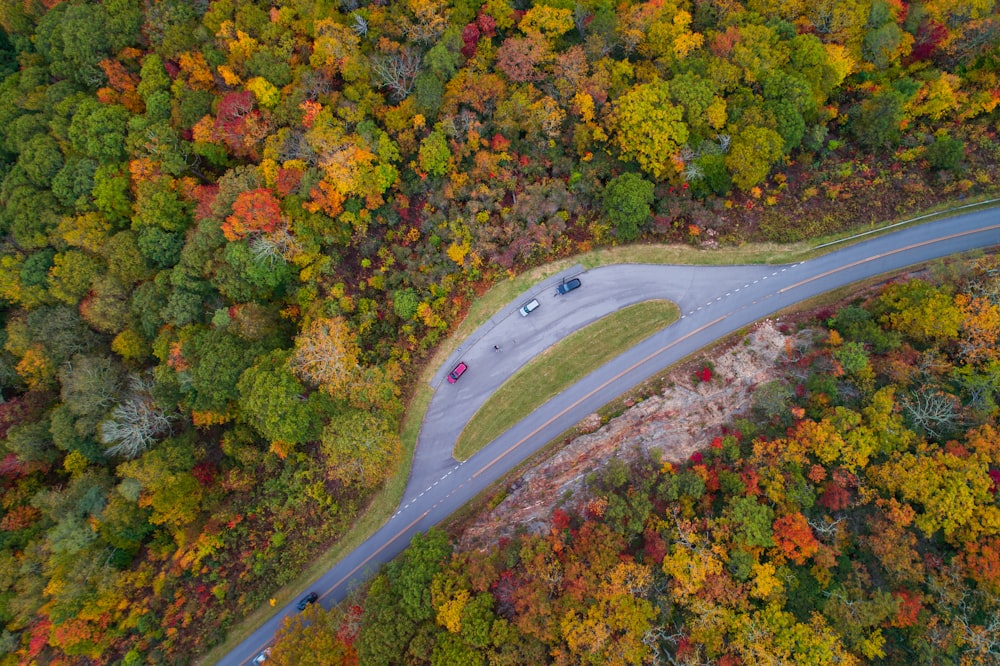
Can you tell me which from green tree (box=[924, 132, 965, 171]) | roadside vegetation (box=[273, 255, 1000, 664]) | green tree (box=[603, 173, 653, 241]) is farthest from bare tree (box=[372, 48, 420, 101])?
green tree (box=[924, 132, 965, 171])

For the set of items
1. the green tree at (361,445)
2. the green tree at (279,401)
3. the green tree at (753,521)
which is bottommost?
the green tree at (753,521)

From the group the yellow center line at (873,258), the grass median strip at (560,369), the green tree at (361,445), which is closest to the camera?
the green tree at (361,445)

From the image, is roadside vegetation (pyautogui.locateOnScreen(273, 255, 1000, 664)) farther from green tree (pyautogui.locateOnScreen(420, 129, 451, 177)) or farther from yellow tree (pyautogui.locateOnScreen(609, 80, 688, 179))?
green tree (pyautogui.locateOnScreen(420, 129, 451, 177))

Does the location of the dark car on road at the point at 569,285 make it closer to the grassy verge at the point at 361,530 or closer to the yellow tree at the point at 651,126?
the yellow tree at the point at 651,126

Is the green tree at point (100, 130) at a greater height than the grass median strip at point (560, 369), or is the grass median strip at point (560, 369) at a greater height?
the green tree at point (100, 130)

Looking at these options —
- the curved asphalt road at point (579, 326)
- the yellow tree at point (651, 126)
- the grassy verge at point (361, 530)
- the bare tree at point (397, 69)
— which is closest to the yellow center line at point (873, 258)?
the curved asphalt road at point (579, 326)

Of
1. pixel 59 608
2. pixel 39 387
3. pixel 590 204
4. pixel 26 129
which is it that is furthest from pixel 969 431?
pixel 26 129

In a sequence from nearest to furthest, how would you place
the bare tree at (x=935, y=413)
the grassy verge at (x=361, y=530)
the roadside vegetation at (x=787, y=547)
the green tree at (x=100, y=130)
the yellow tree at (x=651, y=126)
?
the roadside vegetation at (x=787, y=547), the bare tree at (x=935, y=413), the yellow tree at (x=651, y=126), the grassy verge at (x=361, y=530), the green tree at (x=100, y=130)

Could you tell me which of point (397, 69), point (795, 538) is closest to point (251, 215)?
point (397, 69)
